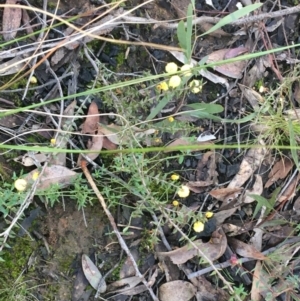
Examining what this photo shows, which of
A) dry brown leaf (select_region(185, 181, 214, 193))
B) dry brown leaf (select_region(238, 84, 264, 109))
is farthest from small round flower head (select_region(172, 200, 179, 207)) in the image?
dry brown leaf (select_region(238, 84, 264, 109))

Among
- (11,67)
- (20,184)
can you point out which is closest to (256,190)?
(20,184)

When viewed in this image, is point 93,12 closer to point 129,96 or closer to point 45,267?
point 129,96

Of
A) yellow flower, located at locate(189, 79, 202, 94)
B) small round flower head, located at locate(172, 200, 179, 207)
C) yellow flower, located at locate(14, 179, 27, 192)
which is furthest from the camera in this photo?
small round flower head, located at locate(172, 200, 179, 207)

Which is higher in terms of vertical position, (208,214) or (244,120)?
(244,120)

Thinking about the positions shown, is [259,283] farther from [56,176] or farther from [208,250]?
[56,176]

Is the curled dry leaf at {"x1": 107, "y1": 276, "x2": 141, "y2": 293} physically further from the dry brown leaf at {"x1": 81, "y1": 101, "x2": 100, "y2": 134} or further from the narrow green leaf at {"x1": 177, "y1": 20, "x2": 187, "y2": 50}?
the narrow green leaf at {"x1": 177, "y1": 20, "x2": 187, "y2": 50}

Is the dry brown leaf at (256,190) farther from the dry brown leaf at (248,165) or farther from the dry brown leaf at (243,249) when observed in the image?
the dry brown leaf at (243,249)
